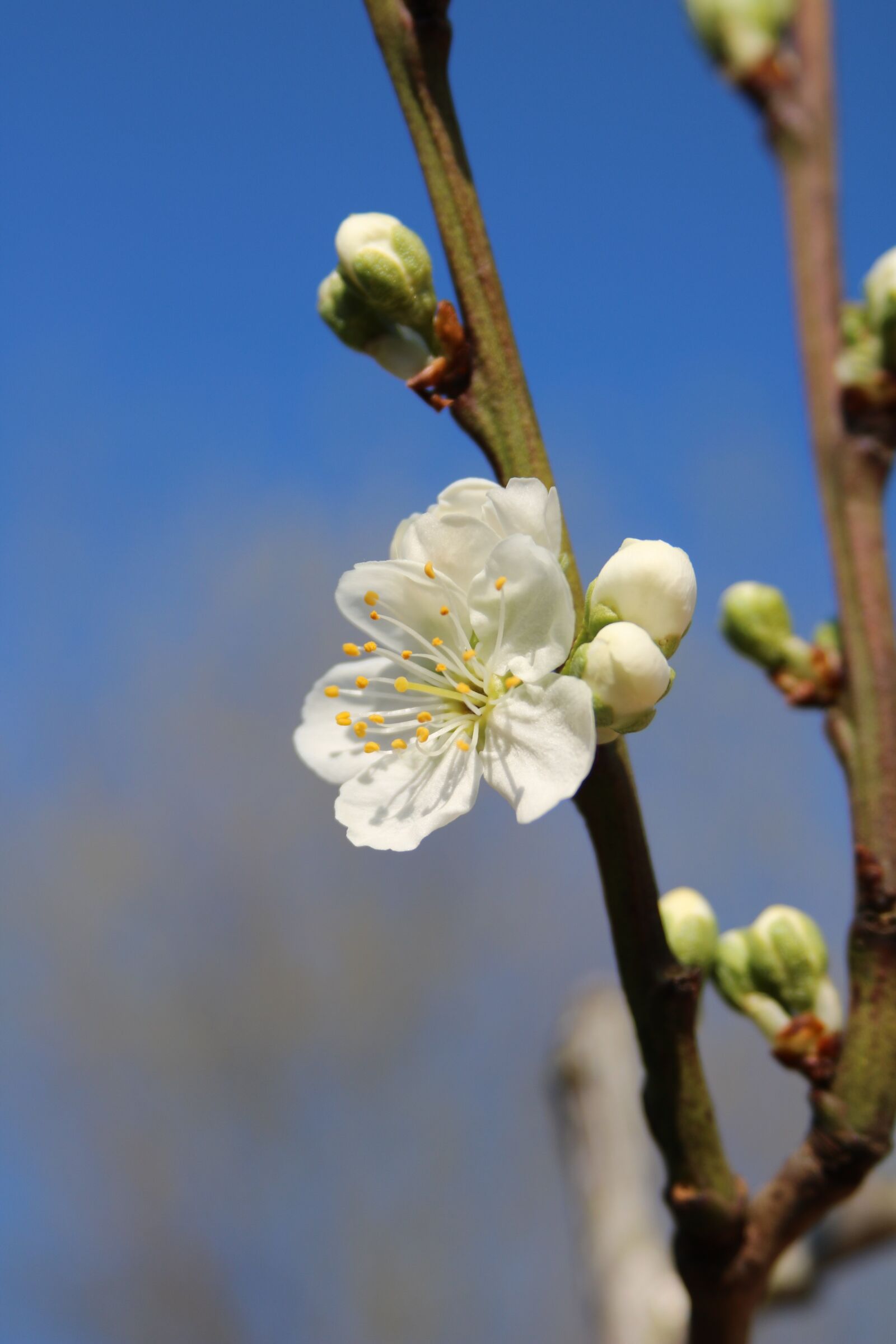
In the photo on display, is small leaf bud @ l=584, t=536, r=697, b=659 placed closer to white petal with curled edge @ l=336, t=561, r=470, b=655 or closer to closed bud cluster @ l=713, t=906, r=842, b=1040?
white petal with curled edge @ l=336, t=561, r=470, b=655

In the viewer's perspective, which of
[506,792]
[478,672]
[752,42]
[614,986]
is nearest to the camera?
[506,792]

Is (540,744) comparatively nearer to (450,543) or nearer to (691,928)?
(450,543)

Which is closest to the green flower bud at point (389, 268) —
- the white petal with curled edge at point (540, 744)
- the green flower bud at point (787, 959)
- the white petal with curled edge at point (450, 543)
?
the white petal with curled edge at point (450, 543)

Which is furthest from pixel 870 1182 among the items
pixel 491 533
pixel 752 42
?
pixel 752 42

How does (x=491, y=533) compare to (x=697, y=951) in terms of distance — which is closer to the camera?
(x=491, y=533)

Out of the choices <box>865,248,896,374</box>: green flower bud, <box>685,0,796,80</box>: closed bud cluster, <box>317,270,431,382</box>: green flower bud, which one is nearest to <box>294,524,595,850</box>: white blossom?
<box>317,270,431,382</box>: green flower bud

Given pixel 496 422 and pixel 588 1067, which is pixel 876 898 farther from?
pixel 588 1067
